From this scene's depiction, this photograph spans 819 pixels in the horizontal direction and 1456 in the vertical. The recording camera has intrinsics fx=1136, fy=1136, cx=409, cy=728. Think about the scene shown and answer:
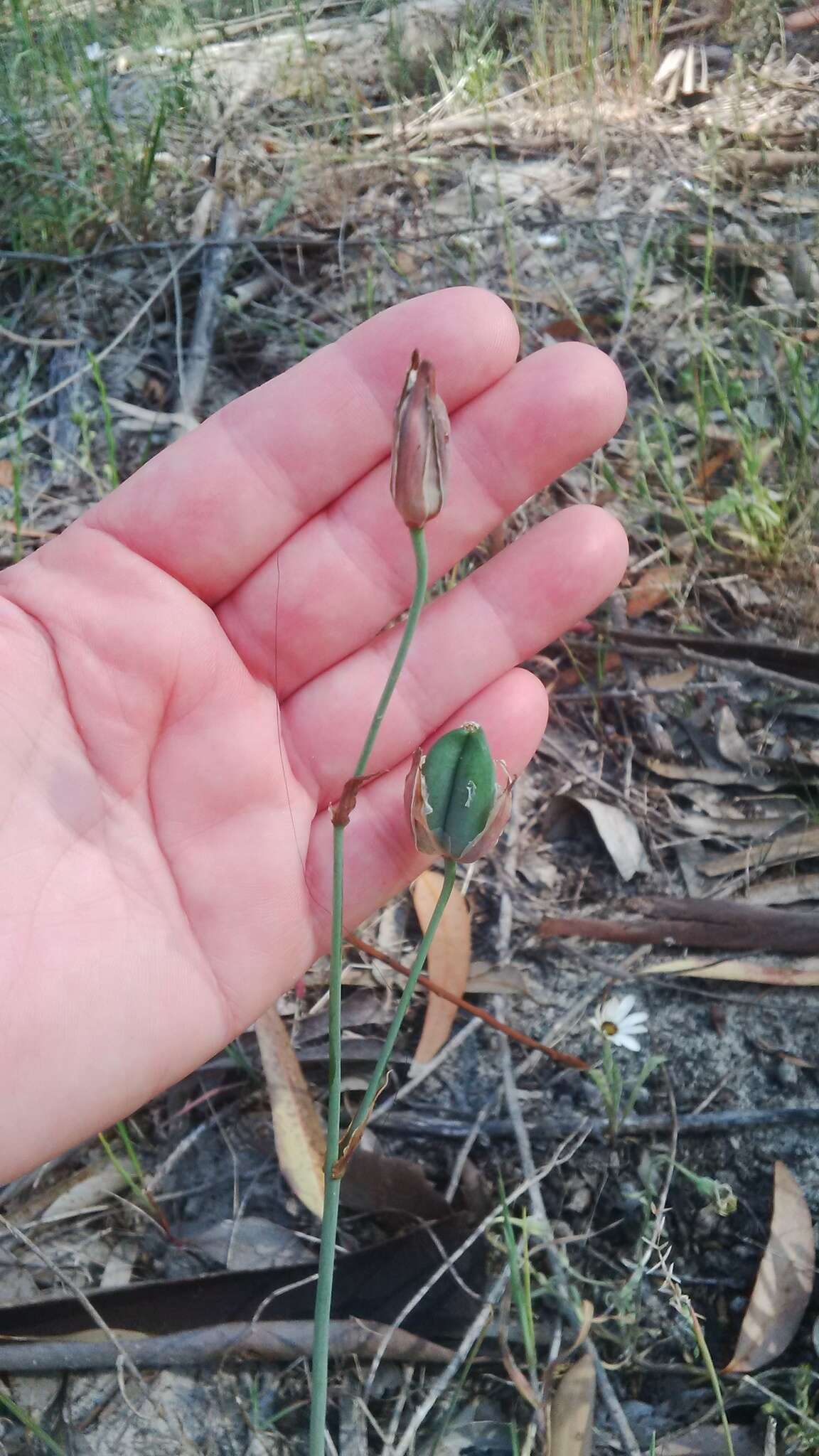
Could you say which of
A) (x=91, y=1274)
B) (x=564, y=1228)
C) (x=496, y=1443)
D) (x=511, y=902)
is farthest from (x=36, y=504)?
(x=496, y=1443)

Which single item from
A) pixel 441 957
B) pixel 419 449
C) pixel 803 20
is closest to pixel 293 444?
pixel 419 449

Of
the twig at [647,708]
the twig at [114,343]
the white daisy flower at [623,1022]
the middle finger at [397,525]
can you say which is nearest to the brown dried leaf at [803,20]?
the twig at [114,343]

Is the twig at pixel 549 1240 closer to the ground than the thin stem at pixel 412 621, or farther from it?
closer to the ground

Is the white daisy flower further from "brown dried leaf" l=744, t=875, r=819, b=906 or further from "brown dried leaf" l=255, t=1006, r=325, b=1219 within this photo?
"brown dried leaf" l=255, t=1006, r=325, b=1219

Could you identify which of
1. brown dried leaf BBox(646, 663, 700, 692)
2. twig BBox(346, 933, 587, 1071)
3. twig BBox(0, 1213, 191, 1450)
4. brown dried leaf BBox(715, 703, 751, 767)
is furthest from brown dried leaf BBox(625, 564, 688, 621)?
twig BBox(0, 1213, 191, 1450)

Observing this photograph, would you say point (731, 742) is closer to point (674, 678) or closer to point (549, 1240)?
point (674, 678)

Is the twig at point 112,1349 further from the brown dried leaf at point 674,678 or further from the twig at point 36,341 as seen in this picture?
the twig at point 36,341
